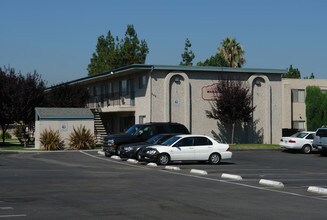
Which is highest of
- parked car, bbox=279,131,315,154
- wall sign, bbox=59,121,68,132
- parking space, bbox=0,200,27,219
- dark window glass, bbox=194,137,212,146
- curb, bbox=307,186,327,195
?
wall sign, bbox=59,121,68,132

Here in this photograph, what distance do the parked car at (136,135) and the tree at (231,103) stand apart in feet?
35.6

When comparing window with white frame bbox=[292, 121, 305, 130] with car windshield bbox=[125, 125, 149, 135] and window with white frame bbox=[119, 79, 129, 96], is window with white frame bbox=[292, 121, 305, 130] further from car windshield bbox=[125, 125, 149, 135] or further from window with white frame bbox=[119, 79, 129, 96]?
car windshield bbox=[125, 125, 149, 135]

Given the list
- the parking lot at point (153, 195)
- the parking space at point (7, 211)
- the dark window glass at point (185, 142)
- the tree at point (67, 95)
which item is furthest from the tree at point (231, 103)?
the parking space at point (7, 211)

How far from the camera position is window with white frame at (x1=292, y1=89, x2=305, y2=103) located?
5428 centimetres

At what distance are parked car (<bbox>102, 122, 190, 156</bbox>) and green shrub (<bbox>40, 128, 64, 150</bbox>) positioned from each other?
7.68 metres

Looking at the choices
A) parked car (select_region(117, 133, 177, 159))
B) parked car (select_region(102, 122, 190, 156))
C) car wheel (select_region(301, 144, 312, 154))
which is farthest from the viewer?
car wheel (select_region(301, 144, 312, 154))

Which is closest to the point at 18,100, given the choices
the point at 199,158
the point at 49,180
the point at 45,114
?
the point at 45,114

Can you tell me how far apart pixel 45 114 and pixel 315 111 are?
25.4 meters

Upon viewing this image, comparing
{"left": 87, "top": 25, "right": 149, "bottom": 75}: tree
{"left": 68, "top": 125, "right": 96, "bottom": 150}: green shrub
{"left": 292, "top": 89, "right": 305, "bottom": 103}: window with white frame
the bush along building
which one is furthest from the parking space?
{"left": 87, "top": 25, "right": 149, "bottom": 75}: tree

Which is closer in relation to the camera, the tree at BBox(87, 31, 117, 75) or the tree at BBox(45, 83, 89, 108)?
the tree at BBox(45, 83, 89, 108)

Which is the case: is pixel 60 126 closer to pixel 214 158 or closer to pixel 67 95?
pixel 67 95

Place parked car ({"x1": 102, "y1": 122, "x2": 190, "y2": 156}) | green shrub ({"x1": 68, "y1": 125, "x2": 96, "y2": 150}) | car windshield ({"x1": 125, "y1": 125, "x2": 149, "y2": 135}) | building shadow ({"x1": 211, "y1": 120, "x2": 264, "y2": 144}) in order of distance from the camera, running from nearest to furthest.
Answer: parked car ({"x1": 102, "y1": 122, "x2": 190, "y2": 156})
car windshield ({"x1": 125, "y1": 125, "x2": 149, "y2": 135})
green shrub ({"x1": 68, "y1": 125, "x2": 96, "y2": 150})
building shadow ({"x1": 211, "y1": 120, "x2": 264, "y2": 144})

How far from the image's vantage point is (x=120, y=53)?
7606 cm

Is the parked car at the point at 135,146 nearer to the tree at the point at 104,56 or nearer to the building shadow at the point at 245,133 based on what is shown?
the building shadow at the point at 245,133
